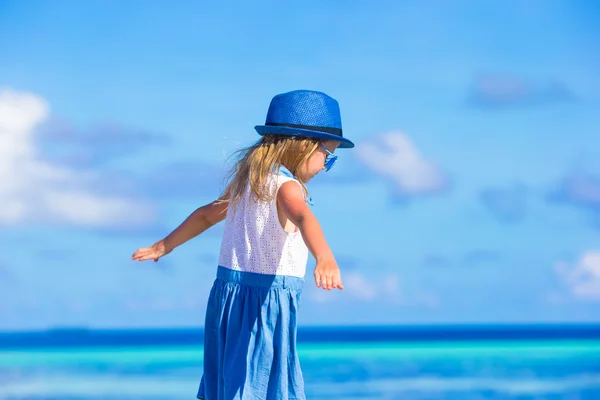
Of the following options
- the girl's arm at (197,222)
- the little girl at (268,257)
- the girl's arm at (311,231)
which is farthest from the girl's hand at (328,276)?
the girl's arm at (197,222)

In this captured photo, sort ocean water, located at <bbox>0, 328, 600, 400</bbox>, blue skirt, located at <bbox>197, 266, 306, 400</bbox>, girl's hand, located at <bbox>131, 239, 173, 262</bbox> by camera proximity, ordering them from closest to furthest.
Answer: blue skirt, located at <bbox>197, 266, 306, 400</bbox> → girl's hand, located at <bbox>131, 239, 173, 262</bbox> → ocean water, located at <bbox>0, 328, 600, 400</bbox>

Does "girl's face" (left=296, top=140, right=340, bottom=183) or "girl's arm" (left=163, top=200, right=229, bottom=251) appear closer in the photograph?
"girl's face" (left=296, top=140, right=340, bottom=183)

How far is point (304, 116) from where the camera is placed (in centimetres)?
288

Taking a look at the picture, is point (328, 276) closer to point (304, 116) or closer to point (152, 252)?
point (304, 116)

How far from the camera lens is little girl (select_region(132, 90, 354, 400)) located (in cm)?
277

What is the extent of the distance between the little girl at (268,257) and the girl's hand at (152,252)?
13.3 inches

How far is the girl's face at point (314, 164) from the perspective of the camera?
114 inches

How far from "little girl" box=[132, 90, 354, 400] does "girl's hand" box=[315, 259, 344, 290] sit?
29 centimetres

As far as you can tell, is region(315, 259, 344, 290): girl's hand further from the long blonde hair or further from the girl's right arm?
the girl's right arm

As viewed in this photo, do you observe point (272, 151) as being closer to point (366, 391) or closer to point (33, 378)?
point (366, 391)

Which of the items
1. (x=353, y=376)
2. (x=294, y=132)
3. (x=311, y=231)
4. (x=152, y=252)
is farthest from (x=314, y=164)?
(x=353, y=376)

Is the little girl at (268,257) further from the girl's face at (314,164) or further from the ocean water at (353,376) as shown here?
the ocean water at (353,376)

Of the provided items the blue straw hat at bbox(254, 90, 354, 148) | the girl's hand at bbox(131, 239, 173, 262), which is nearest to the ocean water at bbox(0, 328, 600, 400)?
the girl's hand at bbox(131, 239, 173, 262)

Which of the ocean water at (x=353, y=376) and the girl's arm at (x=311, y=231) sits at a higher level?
the ocean water at (x=353, y=376)
